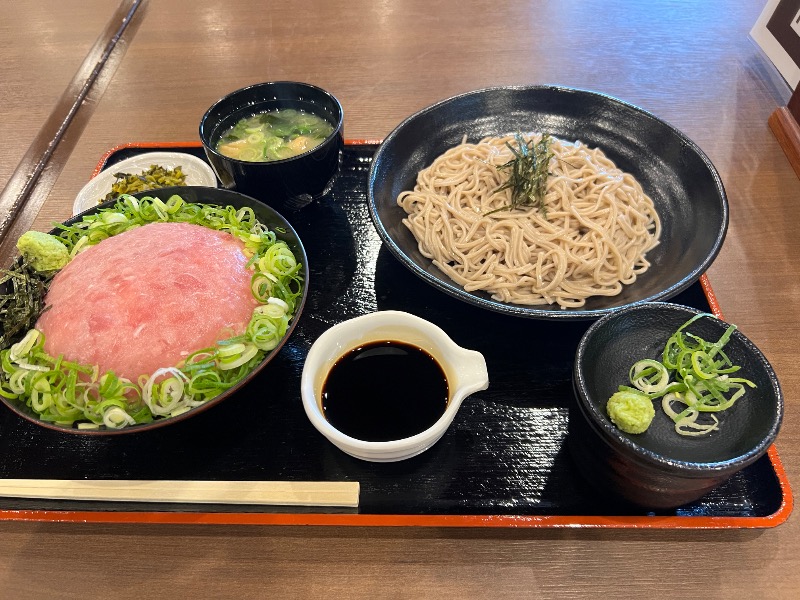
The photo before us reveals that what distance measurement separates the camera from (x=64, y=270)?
71.0 inches

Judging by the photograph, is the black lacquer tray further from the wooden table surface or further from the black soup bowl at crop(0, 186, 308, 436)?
the black soup bowl at crop(0, 186, 308, 436)

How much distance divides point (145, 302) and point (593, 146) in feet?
6.64

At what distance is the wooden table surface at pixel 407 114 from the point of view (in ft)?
4.69

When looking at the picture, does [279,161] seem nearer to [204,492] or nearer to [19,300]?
[19,300]

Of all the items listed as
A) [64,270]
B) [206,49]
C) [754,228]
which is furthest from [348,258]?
[206,49]

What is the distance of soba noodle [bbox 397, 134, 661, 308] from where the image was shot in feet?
6.65

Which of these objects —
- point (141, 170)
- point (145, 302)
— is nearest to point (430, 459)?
point (145, 302)

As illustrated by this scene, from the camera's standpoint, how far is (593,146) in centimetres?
246

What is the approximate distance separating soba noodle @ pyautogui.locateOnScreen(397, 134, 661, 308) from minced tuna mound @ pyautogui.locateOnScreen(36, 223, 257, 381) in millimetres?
824

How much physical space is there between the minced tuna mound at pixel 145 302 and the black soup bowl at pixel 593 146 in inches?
23.2

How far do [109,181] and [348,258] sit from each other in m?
1.23

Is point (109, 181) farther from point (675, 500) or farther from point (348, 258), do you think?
point (675, 500)

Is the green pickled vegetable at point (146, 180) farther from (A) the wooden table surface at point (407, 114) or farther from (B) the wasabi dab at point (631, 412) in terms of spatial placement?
(B) the wasabi dab at point (631, 412)

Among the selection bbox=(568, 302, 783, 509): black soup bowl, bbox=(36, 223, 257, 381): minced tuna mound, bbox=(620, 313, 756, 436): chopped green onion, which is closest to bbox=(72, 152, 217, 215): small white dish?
bbox=(36, 223, 257, 381): minced tuna mound
